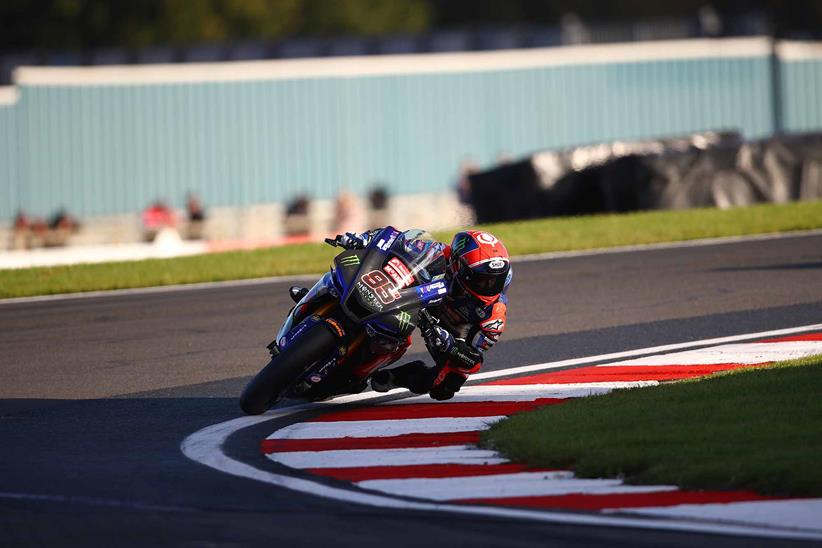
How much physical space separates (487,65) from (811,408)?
26604mm

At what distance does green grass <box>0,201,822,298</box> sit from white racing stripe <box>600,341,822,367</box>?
24.9 feet

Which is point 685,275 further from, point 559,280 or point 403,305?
point 403,305

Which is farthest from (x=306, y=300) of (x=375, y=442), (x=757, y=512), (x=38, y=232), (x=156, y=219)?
(x=156, y=219)

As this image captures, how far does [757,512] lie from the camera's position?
6617 millimetres

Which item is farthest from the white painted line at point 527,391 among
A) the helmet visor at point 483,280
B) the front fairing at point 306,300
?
the front fairing at point 306,300

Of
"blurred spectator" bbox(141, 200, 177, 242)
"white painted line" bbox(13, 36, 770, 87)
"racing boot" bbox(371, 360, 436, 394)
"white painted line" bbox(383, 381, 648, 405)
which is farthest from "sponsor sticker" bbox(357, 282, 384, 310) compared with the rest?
"white painted line" bbox(13, 36, 770, 87)

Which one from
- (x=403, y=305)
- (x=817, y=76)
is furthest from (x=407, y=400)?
(x=817, y=76)

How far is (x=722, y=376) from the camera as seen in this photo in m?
10.0

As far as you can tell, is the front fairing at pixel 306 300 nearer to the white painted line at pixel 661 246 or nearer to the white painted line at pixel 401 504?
the white painted line at pixel 401 504

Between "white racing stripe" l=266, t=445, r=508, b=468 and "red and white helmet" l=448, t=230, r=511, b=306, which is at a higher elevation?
"red and white helmet" l=448, t=230, r=511, b=306

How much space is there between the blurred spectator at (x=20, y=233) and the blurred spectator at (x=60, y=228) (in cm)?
34

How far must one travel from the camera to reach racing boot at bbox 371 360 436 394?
10.0m

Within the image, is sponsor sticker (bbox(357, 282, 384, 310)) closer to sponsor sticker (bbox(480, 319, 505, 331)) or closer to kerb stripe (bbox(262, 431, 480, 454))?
sponsor sticker (bbox(480, 319, 505, 331))

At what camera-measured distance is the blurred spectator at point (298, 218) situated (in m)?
30.2
